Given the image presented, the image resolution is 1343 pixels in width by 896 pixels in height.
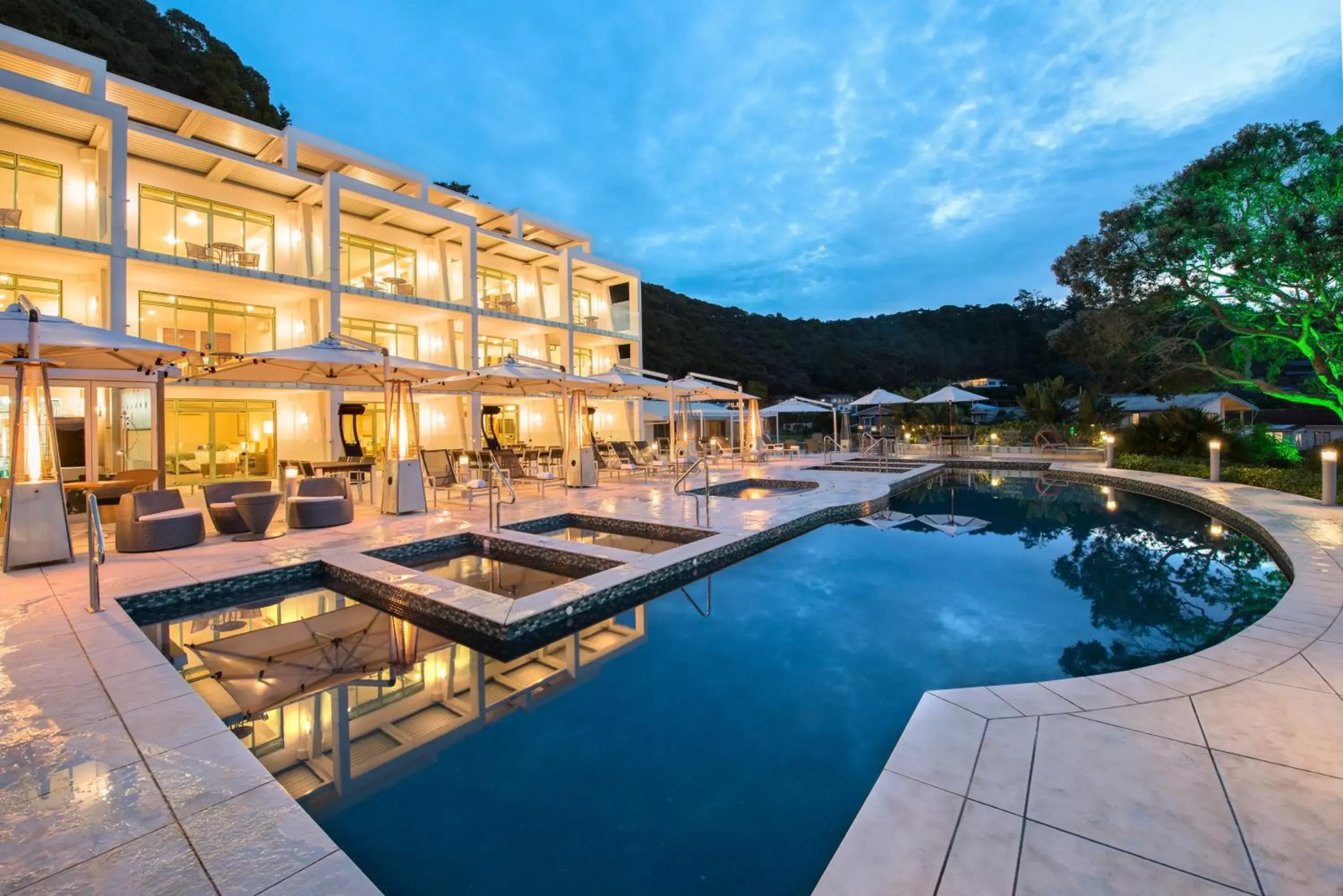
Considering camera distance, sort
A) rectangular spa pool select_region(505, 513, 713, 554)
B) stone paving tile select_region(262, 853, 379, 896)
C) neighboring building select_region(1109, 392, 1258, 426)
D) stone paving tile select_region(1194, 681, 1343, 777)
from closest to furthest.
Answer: stone paving tile select_region(262, 853, 379, 896) < stone paving tile select_region(1194, 681, 1343, 777) < rectangular spa pool select_region(505, 513, 713, 554) < neighboring building select_region(1109, 392, 1258, 426)

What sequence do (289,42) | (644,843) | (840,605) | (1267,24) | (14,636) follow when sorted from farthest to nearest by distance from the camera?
1. (289,42)
2. (1267,24)
3. (840,605)
4. (14,636)
5. (644,843)

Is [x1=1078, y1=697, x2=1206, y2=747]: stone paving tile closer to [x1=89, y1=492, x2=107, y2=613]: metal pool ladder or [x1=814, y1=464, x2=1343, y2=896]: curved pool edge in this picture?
[x1=814, y1=464, x2=1343, y2=896]: curved pool edge

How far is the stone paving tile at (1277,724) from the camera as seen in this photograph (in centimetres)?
249

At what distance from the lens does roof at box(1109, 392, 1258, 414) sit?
24516 millimetres

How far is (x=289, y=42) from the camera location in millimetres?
98250

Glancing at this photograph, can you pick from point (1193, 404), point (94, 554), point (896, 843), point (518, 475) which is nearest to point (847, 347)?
point (1193, 404)

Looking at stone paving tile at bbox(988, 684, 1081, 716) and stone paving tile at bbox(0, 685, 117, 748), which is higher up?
stone paving tile at bbox(0, 685, 117, 748)

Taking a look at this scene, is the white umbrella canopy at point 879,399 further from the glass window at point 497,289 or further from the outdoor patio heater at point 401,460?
the outdoor patio heater at point 401,460

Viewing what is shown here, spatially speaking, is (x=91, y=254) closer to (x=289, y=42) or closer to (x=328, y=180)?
(x=328, y=180)

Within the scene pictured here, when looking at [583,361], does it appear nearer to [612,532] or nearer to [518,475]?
[518,475]

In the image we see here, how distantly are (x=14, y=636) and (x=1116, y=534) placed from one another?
453 inches

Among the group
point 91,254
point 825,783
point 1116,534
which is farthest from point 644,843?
point 91,254

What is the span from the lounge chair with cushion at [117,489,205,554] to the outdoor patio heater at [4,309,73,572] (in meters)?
0.57

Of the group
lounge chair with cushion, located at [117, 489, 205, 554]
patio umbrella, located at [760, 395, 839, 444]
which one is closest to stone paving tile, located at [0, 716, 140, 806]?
lounge chair with cushion, located at [117, 489, 205, 554]
